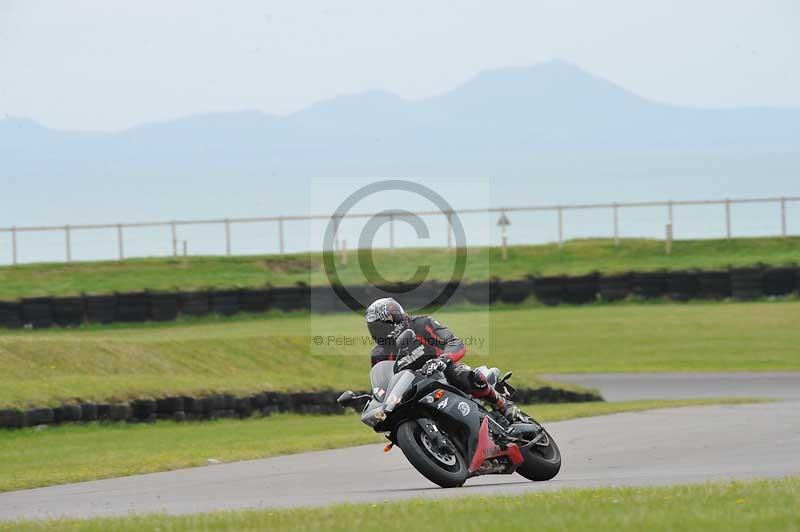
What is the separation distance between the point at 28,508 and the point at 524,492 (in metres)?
3.99

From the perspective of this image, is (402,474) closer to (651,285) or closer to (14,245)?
(651,285)

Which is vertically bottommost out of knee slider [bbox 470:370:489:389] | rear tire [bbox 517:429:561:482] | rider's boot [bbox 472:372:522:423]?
rear tire [bbox 517:429:561:482]

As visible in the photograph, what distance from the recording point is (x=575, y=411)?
811 inches

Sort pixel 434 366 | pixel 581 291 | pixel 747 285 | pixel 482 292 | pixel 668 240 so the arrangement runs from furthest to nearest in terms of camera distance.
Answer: pixel 668 240
pixel 482 292
pixel 581 291
pixel 747 285
pixel 434 366

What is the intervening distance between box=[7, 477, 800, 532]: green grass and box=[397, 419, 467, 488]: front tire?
3.54 feet

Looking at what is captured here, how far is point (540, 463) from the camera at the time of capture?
12.0m

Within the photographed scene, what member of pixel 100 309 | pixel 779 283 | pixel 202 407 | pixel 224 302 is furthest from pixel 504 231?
pixel 202 407

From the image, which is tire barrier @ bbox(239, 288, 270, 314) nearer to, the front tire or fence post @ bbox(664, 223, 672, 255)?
fence post @ bbox(664, 223, 672, 255)

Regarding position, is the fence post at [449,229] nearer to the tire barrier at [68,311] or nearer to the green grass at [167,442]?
the tire barrier at [68,311]

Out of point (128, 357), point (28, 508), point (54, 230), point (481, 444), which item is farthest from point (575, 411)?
point (54, 230)

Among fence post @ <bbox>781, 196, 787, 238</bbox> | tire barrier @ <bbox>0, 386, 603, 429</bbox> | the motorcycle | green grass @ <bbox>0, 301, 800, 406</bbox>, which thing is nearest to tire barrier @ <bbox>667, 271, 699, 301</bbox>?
green grass @ <bbox>0, 301, 800, 406</bbox>

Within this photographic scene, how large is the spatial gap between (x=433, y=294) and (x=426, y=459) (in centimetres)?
2831

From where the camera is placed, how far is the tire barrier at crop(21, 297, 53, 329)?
34312 millimetres

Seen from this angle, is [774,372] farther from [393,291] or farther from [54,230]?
[54,230]
